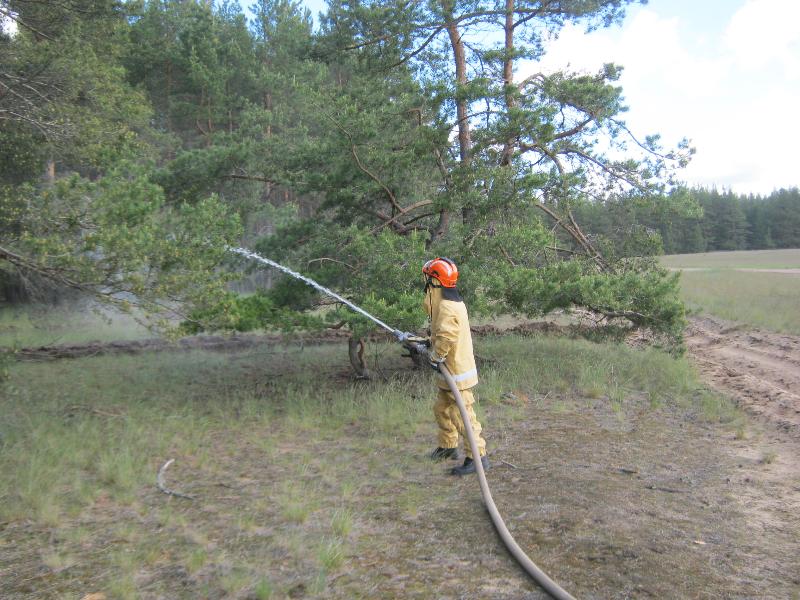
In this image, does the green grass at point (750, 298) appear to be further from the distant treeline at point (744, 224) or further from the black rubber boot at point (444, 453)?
the distant treeline at point (744, 224)

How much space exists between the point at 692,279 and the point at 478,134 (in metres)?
26.2

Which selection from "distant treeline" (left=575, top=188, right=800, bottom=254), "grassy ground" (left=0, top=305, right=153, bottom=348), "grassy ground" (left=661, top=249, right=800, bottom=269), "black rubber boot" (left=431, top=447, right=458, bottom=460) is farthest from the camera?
"distant treeline" (left=575, top=188, right=800, bottom=254)

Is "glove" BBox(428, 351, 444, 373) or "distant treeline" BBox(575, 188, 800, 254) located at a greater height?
"distant treeline" BBox(575, 188, 800, 254)

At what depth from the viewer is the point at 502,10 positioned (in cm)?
970

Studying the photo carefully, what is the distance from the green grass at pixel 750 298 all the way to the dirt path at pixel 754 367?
2.59ft

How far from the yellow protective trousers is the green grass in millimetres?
5541

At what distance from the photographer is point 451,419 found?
19.0 ft

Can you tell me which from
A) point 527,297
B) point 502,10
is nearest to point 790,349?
point 527,297

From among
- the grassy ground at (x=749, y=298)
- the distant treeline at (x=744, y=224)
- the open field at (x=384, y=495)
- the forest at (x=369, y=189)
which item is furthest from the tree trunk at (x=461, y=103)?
the distant treeline at (x=744, y=224)

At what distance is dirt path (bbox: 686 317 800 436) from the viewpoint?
7789 millimetres

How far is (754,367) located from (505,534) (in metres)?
8.35

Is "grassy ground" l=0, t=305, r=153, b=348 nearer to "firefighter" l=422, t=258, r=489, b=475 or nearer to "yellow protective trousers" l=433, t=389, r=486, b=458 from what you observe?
"yellow protective trousers" l=433, t=389, r=486, b=458

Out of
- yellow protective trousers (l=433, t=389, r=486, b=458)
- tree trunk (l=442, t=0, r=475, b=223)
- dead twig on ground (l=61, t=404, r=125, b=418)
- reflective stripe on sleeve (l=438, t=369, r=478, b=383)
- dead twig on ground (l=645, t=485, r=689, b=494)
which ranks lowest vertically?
dead twig on ground (l=645, t=485, r=689, b=494)

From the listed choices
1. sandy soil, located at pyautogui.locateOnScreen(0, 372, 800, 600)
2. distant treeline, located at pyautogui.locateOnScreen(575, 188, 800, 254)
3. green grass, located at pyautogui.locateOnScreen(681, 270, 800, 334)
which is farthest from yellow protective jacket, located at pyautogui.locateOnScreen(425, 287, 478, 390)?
distant treeline, located at pyautogui.locateOnScreen(575, 188, 800, 254)
